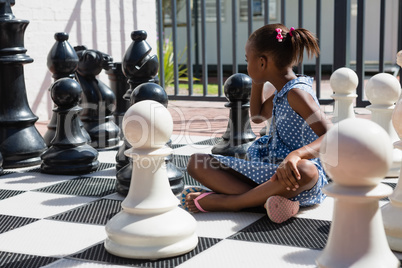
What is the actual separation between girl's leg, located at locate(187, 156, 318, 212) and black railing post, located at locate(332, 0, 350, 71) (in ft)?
9.90

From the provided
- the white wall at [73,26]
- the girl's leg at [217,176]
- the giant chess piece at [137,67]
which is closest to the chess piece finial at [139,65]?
the giant chess piece at [137,67]

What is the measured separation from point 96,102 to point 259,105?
1.26 meters

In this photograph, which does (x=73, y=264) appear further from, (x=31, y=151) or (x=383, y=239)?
(x=31, y=151)

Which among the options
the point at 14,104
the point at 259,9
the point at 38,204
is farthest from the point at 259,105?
the point at 259,9

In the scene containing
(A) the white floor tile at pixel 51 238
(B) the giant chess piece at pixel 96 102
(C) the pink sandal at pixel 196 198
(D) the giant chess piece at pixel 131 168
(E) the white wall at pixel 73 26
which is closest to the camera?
(A) the white floor tile at pixel 51 238

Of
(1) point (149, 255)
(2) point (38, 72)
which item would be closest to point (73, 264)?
(1) point (149, 255)

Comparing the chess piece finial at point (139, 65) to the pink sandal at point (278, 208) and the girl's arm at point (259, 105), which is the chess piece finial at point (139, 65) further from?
the pink sandal at point (278, 208)

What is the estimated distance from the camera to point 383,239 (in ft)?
4.13

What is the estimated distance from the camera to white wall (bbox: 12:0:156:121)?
4844 millimetres

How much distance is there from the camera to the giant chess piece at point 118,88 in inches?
156

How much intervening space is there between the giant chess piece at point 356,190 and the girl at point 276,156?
2.40ft

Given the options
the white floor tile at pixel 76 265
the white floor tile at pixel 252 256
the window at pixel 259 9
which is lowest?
the white floor tile at pixel 76 265

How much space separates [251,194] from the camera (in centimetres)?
215

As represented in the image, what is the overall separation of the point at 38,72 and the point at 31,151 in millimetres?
1938
